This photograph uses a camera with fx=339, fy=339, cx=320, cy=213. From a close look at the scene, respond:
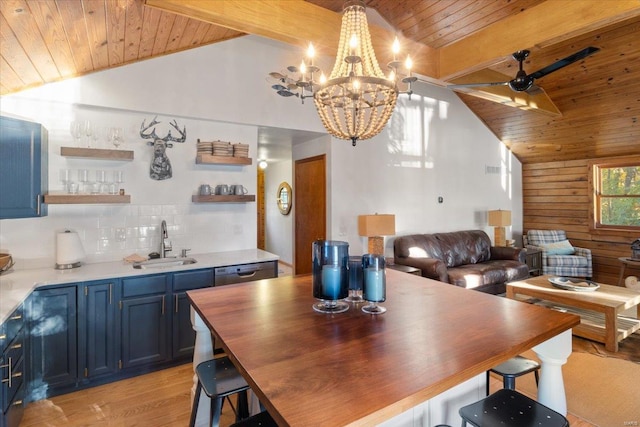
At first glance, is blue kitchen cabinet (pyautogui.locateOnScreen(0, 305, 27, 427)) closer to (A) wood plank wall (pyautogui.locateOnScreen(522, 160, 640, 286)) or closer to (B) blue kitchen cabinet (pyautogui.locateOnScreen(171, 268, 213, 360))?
(B) blue kitchen cabinet (pyautogui.locateOnScreen(171, 268, 213, 360))

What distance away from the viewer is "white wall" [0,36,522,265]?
301 centimetres

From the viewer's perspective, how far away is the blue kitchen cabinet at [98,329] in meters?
2.63

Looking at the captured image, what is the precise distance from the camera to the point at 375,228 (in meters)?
4.46

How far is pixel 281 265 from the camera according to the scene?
23.5ft

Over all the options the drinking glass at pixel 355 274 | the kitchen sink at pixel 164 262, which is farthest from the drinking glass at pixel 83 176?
the drinking glass at pixel 355 274

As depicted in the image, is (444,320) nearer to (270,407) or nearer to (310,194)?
(270,407)

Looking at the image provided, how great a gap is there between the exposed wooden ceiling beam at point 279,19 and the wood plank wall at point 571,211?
4.89m

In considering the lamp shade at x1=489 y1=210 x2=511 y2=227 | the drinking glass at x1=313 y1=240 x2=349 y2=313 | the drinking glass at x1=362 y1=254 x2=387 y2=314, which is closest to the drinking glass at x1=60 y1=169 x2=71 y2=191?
the drinking glass at x1=313 y1=240 x2=349 y2=313

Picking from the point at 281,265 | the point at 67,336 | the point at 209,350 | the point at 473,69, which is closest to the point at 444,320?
the point at 209,350

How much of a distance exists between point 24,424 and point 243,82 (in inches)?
137

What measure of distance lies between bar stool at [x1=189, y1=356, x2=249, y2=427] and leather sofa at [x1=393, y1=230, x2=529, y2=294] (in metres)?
3.16

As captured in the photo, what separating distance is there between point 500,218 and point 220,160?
486cm

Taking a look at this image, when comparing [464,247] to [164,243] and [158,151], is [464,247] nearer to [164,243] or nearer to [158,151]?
[164,243]

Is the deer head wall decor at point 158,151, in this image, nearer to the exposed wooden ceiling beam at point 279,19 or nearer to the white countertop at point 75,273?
the white countertop at point 75,273
